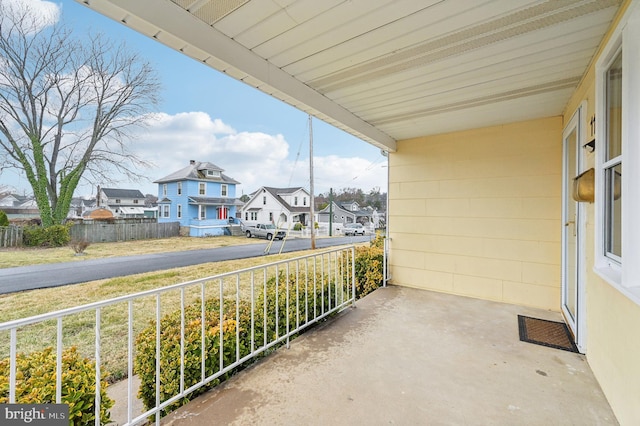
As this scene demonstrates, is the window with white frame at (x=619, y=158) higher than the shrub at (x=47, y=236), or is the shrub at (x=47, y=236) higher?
the window with white frame at (x=619, y=158)

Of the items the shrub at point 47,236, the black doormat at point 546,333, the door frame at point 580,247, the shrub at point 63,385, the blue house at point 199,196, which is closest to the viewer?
the shrub at point 63,385

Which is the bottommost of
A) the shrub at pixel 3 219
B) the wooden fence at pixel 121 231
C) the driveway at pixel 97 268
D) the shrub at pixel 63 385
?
the driveway at pixel 97 268

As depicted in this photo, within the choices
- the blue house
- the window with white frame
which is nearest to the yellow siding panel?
the window with white frame

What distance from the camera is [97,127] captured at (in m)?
6.05

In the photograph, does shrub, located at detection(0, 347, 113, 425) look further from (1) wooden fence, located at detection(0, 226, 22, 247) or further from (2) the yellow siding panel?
(1) wooden fence, located at detection(0, 226, 22, 247)

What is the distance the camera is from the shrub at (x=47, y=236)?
14.4ft

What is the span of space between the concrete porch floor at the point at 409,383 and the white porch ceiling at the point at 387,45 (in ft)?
6.56

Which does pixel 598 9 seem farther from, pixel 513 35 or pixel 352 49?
pixel 352 49

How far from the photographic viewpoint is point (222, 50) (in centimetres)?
157

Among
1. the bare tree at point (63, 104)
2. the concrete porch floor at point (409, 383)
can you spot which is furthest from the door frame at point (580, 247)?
the bare tree at point (63, 104)

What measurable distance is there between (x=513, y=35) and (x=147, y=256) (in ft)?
20.1

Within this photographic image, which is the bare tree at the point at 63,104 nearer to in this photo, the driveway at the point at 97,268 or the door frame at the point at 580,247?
the driveway at the point at 97,268

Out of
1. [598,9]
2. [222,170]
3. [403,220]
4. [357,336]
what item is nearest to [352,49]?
[598,9]

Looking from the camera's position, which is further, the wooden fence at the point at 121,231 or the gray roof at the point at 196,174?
the gray roof at the point at 196,174
